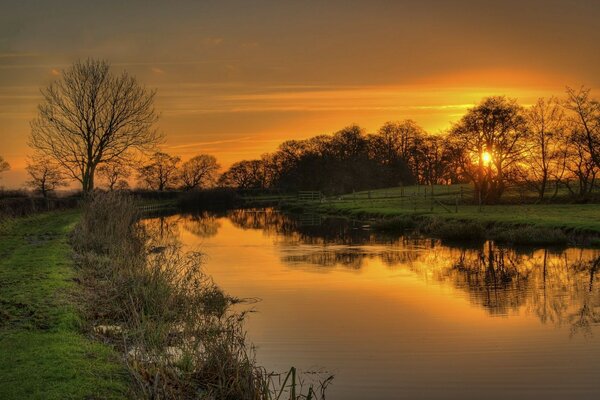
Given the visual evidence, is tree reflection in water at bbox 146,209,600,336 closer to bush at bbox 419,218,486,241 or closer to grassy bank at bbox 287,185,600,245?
bush at bbox 419,218,486,241

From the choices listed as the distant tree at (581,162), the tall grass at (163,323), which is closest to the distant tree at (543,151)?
the distant tree at (581,162)

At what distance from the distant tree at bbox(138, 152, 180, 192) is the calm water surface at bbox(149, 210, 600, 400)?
3432 inches

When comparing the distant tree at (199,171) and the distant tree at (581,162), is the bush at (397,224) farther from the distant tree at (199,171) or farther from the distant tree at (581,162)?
the distant tree at (199,171)

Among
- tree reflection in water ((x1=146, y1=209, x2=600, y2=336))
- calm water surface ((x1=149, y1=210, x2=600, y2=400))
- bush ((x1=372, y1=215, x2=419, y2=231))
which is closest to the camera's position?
calm water surface ((x1=149, y1=210, x2=600, y2=400))

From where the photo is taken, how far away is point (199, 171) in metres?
121

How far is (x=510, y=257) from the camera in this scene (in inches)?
1081

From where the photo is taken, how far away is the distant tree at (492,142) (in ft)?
180

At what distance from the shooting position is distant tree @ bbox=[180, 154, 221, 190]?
119125 millimetres

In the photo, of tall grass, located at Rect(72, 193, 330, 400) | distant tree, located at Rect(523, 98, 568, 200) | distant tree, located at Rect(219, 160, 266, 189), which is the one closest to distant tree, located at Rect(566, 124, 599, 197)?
distant tree, located at Rect(523, 98, 568, 200)

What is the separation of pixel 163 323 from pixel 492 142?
158 ft

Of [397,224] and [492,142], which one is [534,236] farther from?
[492,142]

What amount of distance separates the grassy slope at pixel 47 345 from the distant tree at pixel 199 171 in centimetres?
10210

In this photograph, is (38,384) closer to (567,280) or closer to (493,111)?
(567,280)

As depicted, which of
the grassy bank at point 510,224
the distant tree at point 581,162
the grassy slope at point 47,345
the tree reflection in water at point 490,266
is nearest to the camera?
the grassy slope at point 47,345
